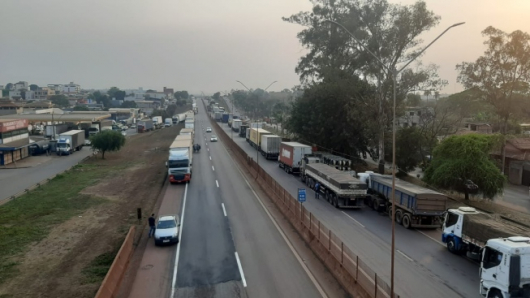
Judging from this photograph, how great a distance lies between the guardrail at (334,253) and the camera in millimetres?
16083

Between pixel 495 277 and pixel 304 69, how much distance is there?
2140 inches

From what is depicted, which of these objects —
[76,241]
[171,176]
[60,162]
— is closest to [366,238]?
[76,241]

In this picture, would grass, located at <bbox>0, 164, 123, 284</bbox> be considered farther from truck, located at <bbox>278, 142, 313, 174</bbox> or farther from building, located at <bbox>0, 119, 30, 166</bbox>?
truck, located at <bbox>278, 142, 313, 174</bbox>

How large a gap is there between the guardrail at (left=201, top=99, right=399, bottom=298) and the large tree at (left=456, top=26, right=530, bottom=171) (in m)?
25.5

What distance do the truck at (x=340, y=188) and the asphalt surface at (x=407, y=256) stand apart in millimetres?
778

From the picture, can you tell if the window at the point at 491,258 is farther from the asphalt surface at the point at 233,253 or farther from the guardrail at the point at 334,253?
the asphalt surface at the point at 233,253

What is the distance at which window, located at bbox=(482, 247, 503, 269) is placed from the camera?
658 inches

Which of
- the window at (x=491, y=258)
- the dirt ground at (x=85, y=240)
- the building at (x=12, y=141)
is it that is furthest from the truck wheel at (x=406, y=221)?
the building at (x=12, y=141)

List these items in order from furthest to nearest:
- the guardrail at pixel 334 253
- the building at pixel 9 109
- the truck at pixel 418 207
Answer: the building at pixel 9 109 < the truck at pixel 418 207 < the guardrail at pixel 334 253

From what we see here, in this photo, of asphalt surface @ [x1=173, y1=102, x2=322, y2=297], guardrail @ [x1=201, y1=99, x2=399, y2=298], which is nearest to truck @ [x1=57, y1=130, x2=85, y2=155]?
asphalt surface @ [x1=173, y1=102, x2=322, y2=297]

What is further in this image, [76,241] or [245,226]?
[245,226]

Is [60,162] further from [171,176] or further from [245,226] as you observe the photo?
[245,226]

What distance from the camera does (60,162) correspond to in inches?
2530

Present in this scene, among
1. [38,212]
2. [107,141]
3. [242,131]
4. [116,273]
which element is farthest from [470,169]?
[242,131]
